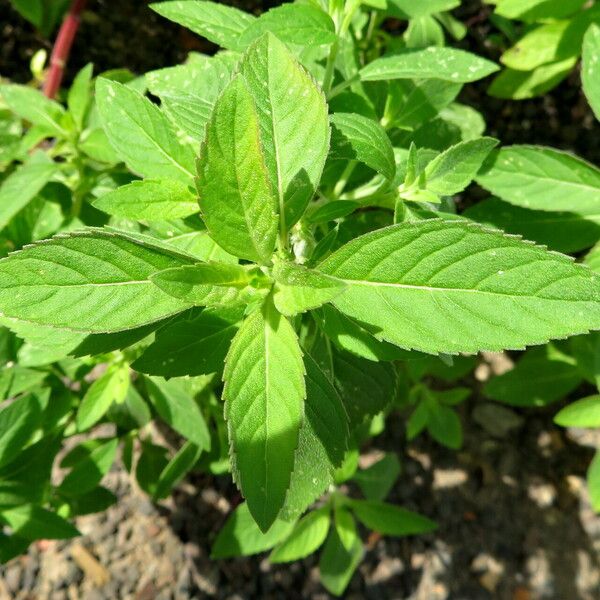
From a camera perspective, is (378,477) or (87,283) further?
(378,477)

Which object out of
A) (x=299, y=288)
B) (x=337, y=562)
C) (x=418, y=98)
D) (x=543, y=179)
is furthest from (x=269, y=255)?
(x=337, y=562)

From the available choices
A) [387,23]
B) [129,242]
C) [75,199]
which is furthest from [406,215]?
[387,23]

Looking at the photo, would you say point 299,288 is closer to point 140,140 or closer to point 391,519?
point 140,140

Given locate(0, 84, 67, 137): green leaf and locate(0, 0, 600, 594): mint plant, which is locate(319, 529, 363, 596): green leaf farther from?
locate(0, 84, 67, 137): green leaf

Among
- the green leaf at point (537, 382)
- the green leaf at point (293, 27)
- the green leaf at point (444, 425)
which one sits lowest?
the green leaf at point (444, 425)

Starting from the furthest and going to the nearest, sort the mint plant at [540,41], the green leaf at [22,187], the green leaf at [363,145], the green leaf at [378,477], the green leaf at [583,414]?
the green leaf at [378,477] < the mint plant at [540,41] < the green leaf at [583,414] < the green leaf at [22,187] < the green leaf at [363,145]

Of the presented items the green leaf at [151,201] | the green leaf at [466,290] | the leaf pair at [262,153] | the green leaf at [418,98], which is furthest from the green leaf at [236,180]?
the green leaf at [418,98]

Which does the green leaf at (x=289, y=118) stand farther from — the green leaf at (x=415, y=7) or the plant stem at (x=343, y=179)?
the green leaf at (x=415, y=7)
